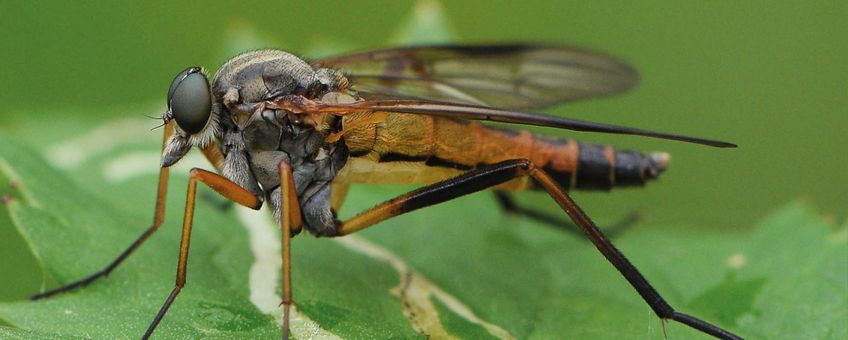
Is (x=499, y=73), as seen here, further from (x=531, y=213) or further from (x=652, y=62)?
(x=652, y=62)

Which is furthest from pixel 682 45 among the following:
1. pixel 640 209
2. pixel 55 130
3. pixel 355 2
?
pixel 55 130

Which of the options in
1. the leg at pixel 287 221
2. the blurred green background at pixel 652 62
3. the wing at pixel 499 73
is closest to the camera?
the leg at pixel 287 221

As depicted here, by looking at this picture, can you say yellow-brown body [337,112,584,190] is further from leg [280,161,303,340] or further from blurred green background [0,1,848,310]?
blurred green background [0,1,848,310]

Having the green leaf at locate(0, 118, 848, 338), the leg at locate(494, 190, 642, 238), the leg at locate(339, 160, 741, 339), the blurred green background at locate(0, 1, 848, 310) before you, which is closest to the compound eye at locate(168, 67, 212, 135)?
the green leaf at locate(0, 118, 848, 338)

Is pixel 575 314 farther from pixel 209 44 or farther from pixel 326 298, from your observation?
pixel 209 44

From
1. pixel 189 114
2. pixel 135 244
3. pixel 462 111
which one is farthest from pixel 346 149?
pixel 135 244

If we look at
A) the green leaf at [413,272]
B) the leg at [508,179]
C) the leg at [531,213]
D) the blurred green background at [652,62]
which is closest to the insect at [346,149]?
the leg at [508,179]

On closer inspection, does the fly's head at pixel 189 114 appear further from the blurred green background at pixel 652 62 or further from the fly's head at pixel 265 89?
the blurred green background at pixel 652 62
